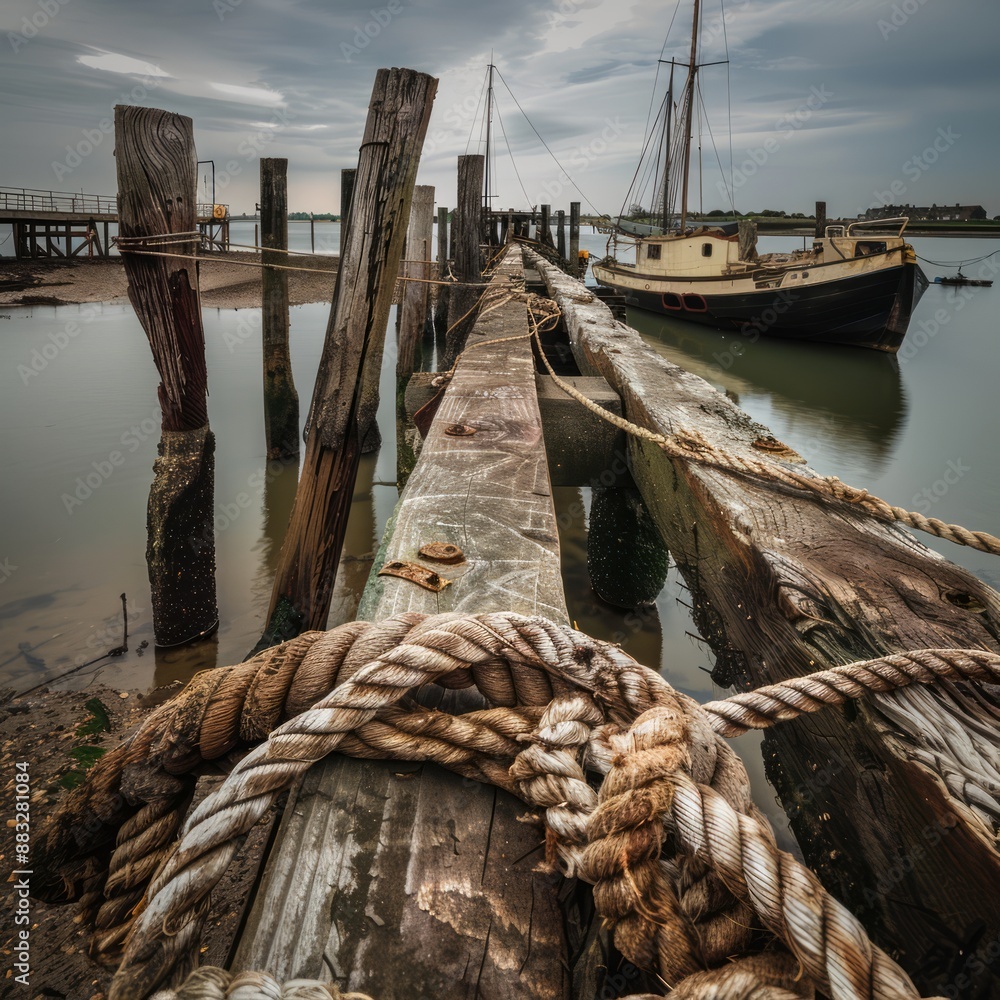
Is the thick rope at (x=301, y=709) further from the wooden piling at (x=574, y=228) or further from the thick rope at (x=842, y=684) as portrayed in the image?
the wooden piling at (x=574, y=228)

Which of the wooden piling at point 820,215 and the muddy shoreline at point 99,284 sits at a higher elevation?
the wooden piling at point 820,215

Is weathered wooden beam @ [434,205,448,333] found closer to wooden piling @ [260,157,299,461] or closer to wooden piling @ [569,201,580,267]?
wooden piling @ [569,201,580,267]

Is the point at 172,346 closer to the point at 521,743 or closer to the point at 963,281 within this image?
the point at 521,743

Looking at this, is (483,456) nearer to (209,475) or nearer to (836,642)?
(836,642)

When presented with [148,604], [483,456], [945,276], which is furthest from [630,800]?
[945,276]

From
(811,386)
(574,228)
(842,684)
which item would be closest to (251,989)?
(842,684)

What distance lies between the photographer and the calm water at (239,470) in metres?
4.80

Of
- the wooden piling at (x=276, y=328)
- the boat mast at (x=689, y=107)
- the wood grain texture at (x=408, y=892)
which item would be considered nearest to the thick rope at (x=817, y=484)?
the wood grain texture at (x=408, y=892)

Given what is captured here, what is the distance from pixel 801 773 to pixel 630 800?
0.80 metres

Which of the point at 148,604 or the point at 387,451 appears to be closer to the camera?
the point at 148,604

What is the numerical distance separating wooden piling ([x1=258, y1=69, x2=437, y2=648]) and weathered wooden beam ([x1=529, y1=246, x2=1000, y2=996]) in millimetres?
1605

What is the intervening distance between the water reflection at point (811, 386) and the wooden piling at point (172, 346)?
17.3ft

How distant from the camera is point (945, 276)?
3791 centimetres

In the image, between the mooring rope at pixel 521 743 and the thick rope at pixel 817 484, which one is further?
the thick rope at pixel 817 484
